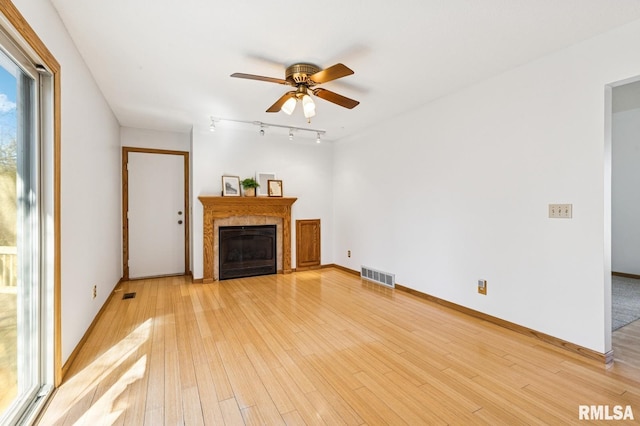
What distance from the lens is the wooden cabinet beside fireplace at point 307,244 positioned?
5.41 m

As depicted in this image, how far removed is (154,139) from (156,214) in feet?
3.97

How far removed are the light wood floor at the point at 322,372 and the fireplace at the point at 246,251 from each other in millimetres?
1472

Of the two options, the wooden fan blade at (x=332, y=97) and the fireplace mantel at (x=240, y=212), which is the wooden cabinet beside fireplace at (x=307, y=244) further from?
the wooden fan blade at (x=332, y=97)

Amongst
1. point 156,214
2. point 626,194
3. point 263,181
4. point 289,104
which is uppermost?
point 289,104

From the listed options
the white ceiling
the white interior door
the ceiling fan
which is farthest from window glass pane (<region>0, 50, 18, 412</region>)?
the white interior door

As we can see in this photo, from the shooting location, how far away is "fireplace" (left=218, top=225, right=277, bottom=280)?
4785mm

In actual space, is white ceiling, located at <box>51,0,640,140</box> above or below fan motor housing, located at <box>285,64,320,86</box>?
above

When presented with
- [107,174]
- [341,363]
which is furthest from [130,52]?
[341,363]

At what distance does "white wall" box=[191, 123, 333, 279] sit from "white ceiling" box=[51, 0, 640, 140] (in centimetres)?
140

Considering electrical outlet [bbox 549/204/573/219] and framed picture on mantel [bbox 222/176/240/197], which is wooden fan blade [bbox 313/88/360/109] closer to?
electrical outlet [bbox 549/204/573/219]

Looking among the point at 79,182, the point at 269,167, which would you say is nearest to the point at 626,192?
the point at 269,167

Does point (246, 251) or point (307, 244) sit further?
point (307, 244)
